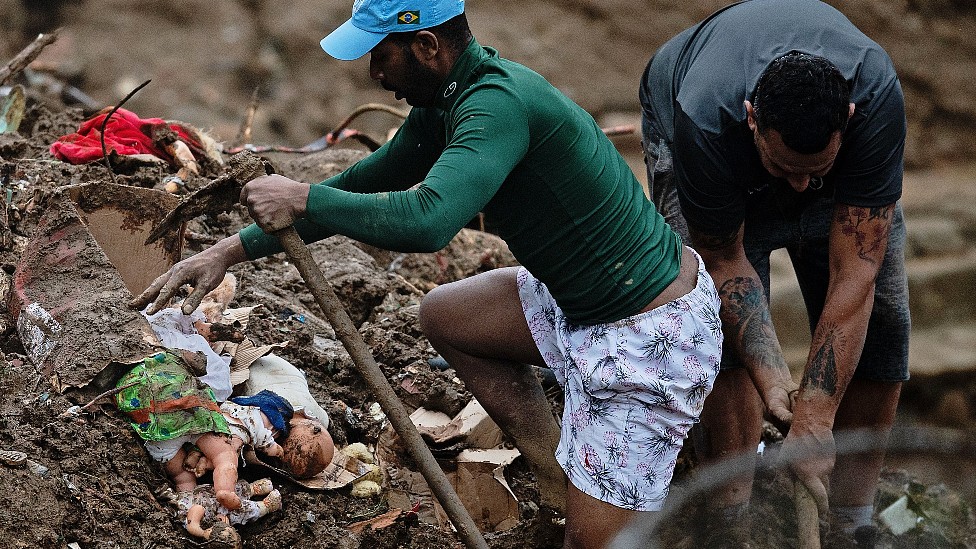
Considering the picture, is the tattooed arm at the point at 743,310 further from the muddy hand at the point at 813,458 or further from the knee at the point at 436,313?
the knee at the point at 436,313

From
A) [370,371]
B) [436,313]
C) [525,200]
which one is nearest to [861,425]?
[436,313]

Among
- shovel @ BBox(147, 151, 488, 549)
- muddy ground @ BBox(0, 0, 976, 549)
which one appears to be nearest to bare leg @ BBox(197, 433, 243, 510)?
muddy ground @ BBox(0, 0, 976, 549)

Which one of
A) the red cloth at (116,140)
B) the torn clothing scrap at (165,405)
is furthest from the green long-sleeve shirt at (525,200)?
the red cloth at (116,140)

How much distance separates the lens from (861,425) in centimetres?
375

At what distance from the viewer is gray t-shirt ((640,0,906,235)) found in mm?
2971

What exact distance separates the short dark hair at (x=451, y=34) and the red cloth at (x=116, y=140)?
2092 mm

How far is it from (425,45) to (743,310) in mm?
1368

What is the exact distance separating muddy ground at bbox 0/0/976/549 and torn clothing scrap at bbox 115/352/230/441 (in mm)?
83

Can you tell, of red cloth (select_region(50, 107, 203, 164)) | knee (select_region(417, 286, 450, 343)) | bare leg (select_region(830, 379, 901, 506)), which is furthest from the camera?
red cloth (select_region(50, 107, 203, 164))

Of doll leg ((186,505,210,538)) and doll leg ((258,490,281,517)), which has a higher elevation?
doll leg ((186,505,210,538))

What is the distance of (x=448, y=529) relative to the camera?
346cm

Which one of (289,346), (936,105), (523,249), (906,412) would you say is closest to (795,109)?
(523,249)

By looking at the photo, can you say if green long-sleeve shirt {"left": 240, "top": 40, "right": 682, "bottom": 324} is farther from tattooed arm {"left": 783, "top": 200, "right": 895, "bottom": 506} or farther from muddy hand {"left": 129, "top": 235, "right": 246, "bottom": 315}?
tattooed arm {"left": 783, "top": 200, "right": 895, "bottom": 506}

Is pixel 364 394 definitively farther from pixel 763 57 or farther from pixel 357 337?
pixel 763 57
